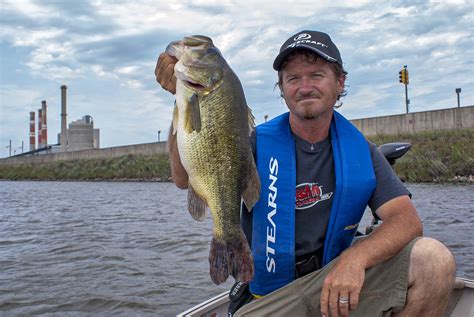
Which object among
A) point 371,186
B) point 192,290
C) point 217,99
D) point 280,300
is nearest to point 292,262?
point 280,300

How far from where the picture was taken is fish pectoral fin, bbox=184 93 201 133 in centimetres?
274

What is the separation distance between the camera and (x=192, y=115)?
275 centimetres

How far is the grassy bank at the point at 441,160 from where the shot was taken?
859 inches

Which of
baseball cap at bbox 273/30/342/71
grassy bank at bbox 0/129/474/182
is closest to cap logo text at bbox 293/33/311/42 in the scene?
baseball cap at bbox 273/30/342/71

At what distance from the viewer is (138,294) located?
6469 millimetres

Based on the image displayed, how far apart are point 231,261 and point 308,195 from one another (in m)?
0.80

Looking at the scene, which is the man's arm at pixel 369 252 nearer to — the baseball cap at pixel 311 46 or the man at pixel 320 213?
the man at pixel 320 213

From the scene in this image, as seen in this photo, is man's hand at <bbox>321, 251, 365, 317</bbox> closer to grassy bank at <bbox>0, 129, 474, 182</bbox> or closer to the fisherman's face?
the fisherman's face

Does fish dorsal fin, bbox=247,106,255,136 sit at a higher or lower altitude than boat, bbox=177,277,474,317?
higher

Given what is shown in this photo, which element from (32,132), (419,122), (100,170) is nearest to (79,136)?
(32,132)

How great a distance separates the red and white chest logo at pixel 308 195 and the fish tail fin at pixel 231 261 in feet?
2.03

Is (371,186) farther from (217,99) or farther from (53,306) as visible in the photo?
(53,306)

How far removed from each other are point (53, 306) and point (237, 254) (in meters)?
4.36

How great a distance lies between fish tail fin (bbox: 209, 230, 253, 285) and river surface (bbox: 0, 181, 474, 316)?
3.29m
